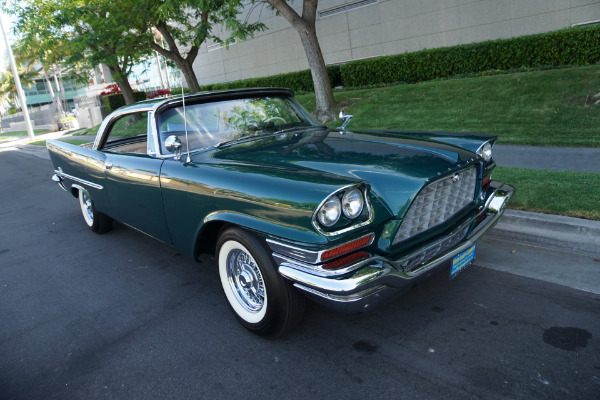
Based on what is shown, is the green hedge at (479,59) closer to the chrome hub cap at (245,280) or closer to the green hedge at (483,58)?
the green hedge at (483,58)

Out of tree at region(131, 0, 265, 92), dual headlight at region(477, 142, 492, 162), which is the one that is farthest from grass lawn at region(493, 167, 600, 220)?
tree at region(131, 0, 265, 92)

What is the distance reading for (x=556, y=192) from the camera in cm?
461

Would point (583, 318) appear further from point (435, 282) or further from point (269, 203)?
point (269, 203)

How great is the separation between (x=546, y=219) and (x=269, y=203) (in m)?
2.83

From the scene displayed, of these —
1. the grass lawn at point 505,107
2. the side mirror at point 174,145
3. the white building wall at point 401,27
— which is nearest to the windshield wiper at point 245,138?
the side mirror at point 174,145

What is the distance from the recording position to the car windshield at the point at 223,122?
360cm

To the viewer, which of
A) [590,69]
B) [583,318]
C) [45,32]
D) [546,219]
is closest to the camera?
[583,318]

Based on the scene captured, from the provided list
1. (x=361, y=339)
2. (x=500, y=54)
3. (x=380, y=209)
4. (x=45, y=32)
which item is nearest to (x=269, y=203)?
(x=380, y=209)

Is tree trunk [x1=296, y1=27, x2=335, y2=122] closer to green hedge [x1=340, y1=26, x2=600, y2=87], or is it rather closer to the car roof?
green hedge [x1=340, y1=26, x2=600, y2=87]

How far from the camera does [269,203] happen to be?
257 centimetres

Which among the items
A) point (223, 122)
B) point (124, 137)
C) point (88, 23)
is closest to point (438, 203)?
point (223, 122)

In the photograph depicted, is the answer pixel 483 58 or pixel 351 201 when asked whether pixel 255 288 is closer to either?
pixel 351 201

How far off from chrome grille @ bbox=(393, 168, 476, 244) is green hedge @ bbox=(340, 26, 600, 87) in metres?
9.53

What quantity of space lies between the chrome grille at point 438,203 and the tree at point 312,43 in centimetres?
830
